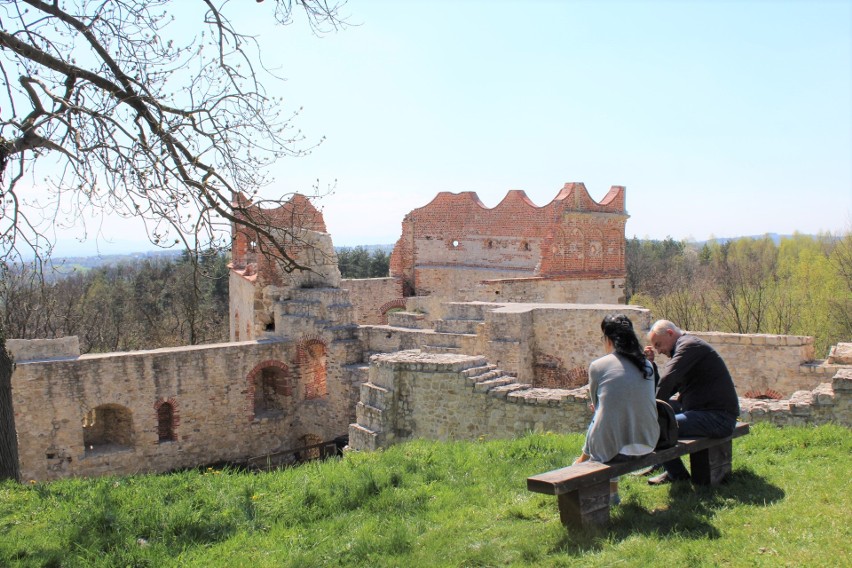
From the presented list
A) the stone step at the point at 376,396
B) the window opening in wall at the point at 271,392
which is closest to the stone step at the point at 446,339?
the stone step at the point at 376,396

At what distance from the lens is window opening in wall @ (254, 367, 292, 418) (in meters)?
15.3

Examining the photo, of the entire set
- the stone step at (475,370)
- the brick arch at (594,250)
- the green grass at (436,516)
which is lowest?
the green grass at (436,516)

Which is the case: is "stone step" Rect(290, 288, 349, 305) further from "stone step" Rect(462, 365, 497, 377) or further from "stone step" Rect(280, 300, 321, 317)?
"stone step" Rect(462, 365, 497, 377)

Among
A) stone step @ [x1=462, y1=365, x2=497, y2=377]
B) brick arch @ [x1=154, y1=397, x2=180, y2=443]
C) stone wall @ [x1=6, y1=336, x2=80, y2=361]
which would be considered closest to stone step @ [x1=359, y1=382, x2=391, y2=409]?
stone step @ [x1=462, y1=365, x2=497, y2=377]

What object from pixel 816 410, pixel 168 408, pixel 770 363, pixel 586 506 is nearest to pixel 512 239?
pixel 770 363

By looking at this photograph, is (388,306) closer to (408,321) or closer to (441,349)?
(408,321)

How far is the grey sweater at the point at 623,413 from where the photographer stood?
4.81 m

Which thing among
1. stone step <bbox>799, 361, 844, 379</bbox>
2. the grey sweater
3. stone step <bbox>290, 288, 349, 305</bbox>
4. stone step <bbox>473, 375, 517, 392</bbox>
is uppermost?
stone step <bbox>290, 288, 349, 305</bbox>

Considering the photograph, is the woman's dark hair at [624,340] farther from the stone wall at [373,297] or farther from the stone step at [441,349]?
the stone wall at [373,297]

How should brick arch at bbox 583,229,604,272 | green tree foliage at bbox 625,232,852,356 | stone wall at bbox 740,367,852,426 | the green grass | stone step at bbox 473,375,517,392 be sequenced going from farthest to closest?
green tree foliage at bbox 625,232,852,356 < brick arch at bbox 583,229,604,272 < stone step at bbox 473,375,517,392 < stone wall at bbox 740,367,852,426 < the green grass

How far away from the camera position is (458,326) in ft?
45.2

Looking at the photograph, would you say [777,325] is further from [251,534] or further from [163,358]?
[251,534]

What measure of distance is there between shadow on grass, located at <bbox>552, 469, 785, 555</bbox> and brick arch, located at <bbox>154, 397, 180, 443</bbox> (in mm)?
10763

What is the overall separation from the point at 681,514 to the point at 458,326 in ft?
30.0
